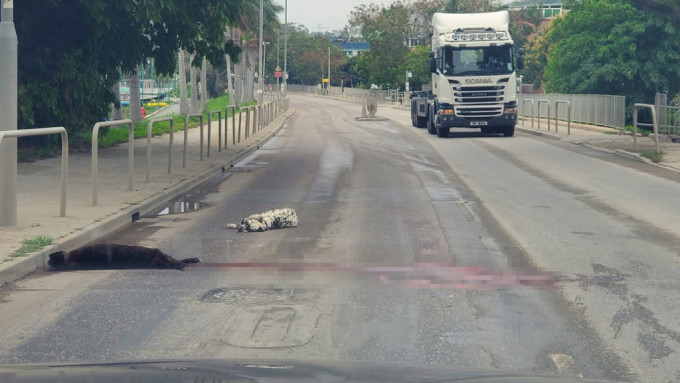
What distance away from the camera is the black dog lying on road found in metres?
9.20

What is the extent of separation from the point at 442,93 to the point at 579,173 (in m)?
12.8

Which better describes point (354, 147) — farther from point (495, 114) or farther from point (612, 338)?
point (612, 338)

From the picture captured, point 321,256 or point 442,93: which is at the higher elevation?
point 442,93

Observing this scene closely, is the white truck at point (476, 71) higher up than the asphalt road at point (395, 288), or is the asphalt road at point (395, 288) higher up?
the white truck at point (476, 71)

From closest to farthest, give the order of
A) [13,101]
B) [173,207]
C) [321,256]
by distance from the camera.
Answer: [321,256]
[13,101]
[173,207]

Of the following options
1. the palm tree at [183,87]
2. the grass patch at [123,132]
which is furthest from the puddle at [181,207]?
the palm tree at [183,87]

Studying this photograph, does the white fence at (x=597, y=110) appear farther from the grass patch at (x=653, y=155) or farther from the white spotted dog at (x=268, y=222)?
the white spotted dog at (x=268, y=222)

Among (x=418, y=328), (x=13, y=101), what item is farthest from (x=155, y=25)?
(x=418, y=328)

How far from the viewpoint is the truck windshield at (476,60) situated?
3133 centimetres

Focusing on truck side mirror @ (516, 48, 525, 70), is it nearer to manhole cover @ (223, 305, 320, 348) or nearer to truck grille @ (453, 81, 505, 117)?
truck grille @ (453, 81, 505, 117)

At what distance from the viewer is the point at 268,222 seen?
11734 mm

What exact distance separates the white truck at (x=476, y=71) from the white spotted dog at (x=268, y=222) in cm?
2018

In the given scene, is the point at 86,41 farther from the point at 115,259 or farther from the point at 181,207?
the point at 115,259

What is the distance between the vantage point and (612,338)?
6.38m
